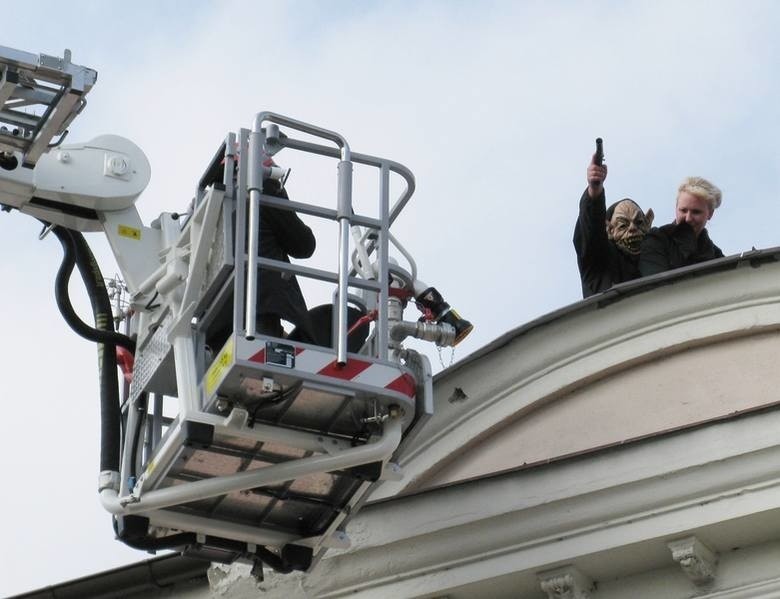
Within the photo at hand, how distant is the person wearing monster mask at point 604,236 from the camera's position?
11750 millimetres

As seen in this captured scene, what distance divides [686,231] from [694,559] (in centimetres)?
317

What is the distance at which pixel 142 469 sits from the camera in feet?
33.9

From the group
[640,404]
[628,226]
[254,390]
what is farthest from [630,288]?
[254,390]

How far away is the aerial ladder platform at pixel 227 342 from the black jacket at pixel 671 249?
A: 238 cm

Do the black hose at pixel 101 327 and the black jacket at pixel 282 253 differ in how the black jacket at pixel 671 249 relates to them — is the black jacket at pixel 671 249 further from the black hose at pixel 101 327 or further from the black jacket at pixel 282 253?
the black hose at pixel 101 327

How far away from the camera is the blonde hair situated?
12.4 metres

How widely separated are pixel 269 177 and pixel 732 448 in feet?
8.62

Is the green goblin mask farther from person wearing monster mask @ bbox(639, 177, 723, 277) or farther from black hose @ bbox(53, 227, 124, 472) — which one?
black hose @ bbox(53, 227, 124, 472)

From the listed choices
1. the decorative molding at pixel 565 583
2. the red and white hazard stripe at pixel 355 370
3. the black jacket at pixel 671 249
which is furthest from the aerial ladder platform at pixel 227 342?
the black jacket at pixel 671 249

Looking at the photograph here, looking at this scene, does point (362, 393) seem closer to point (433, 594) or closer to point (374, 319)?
point (374, 319)

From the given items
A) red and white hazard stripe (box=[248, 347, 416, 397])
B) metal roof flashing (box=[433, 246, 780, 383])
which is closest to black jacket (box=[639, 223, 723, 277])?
metal roof flashing (box=[433, 246, 780, 383])

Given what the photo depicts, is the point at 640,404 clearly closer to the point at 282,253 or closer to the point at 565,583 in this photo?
the point at 565,583

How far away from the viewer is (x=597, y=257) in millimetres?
12297

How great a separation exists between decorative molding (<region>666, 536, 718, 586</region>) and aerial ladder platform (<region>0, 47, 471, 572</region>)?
4.68 feet
